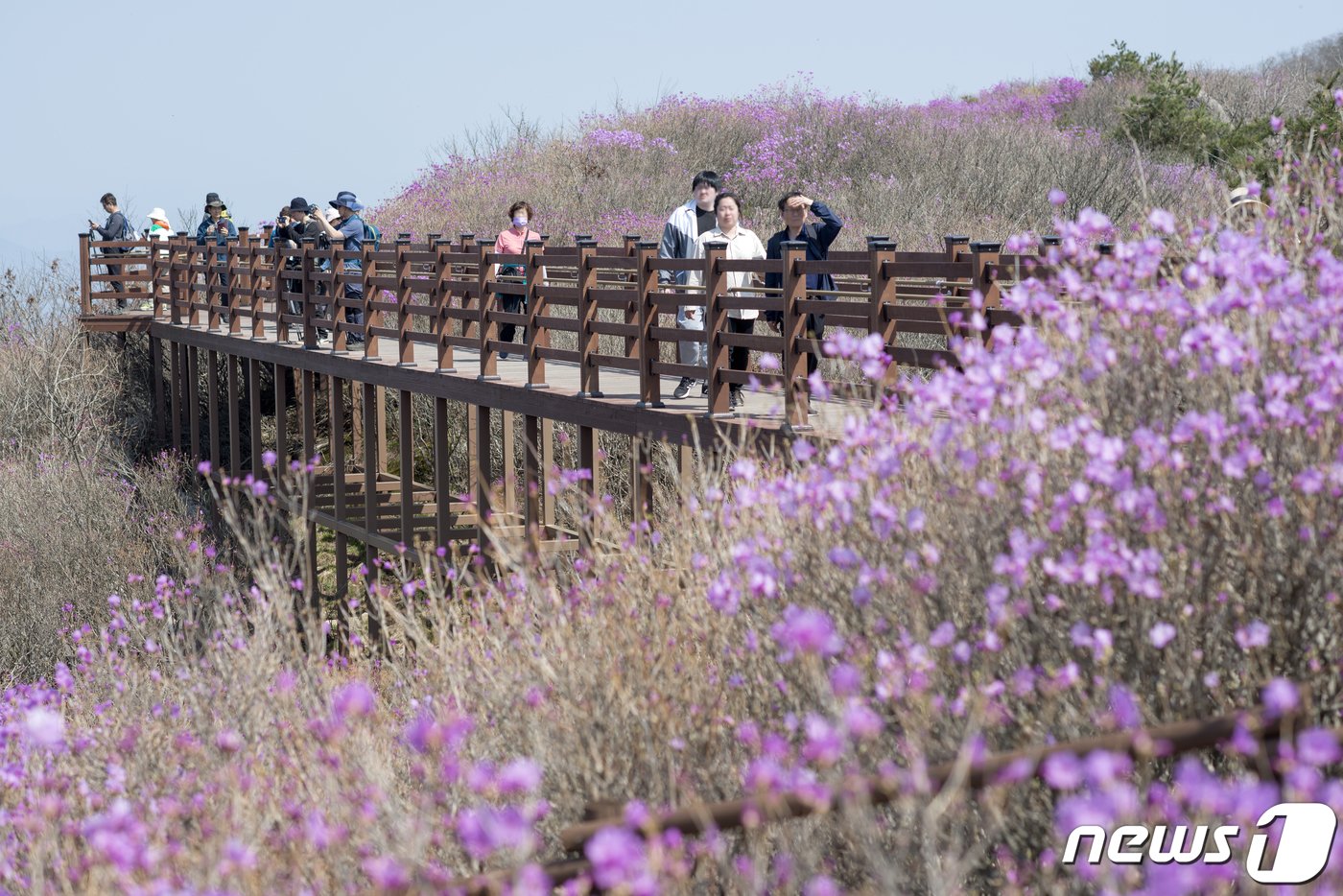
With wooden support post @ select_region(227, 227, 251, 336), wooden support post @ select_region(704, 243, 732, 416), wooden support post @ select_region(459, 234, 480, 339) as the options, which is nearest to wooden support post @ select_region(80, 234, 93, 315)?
wooden support post @ select_region(227, 227, 251, 336)

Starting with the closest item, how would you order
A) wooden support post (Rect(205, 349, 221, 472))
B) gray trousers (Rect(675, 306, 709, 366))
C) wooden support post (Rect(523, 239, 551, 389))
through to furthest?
gray trousers (Rect(675, 306, 709, 366)), wooden support post (Rect(523, 239, 551, 389)), wooden support post (Rect(205, 349, 221, 472))

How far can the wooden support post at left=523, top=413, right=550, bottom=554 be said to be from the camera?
9461 mm

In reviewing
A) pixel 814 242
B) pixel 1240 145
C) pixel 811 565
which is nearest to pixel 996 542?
pixel 811 565

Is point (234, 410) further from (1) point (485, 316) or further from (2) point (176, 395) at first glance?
(1) point (485, 316)

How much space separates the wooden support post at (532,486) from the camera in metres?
9.46

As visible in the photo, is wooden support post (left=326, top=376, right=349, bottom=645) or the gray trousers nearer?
the gray trousers

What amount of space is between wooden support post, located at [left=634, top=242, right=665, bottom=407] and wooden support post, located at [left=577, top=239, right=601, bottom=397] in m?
0.80

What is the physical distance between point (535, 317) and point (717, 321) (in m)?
3.00

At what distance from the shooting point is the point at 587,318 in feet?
40.1

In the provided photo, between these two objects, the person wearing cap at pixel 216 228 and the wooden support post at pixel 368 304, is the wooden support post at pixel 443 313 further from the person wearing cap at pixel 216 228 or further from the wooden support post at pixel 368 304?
the person wearing cap at pixel 216 228

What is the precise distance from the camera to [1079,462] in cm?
462

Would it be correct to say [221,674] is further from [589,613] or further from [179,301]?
[179,301]

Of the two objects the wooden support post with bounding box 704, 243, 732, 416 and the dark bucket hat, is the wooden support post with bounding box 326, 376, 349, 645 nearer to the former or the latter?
the dark bucket hat

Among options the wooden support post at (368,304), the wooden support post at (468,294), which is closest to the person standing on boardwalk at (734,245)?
the wooden support post at (468,294)
